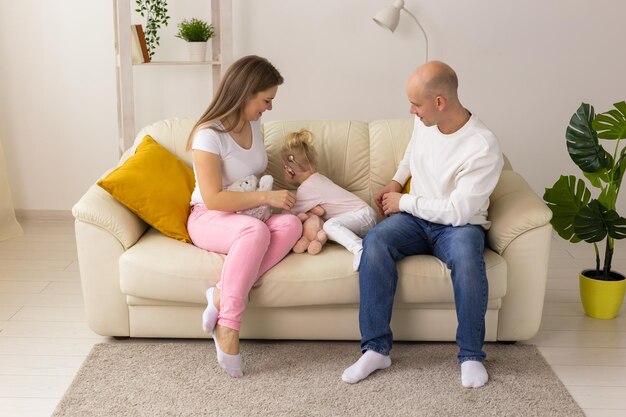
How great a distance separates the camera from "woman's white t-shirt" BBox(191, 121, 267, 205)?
296cm

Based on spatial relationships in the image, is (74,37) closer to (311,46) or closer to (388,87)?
(311,46)

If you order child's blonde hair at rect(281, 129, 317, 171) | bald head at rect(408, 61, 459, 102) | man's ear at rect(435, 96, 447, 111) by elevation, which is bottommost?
child's blonde hair at rect(281, 129, 317, 171)

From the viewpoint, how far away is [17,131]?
4664mm

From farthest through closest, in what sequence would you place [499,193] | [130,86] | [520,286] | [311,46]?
[311,46], [130,86], [499,193], [520,286]

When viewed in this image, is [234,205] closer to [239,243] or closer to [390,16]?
[239,243]

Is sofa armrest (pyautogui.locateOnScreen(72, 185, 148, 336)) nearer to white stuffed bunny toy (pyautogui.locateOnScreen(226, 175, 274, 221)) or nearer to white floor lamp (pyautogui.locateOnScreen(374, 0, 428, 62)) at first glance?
white stuffed bunny toy (pyautogui.locateOnScreen(226, 175, 274, 221))

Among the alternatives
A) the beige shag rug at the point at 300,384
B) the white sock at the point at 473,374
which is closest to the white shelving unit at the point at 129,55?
the beige shag rug at the point at 300,384

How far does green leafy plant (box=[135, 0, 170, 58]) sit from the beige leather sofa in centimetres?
151

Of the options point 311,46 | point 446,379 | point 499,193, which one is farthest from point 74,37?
point 446,379

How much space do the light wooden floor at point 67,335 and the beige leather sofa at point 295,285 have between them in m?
0.19

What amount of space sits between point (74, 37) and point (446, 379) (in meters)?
2.91

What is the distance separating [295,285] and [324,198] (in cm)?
43

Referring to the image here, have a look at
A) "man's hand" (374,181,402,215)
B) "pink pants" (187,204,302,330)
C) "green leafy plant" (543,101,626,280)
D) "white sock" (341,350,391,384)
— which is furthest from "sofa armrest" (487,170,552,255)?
"pink pants" (187,204,302,330)

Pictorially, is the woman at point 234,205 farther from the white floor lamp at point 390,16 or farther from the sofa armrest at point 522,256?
the white floor lamp at point 390,16
